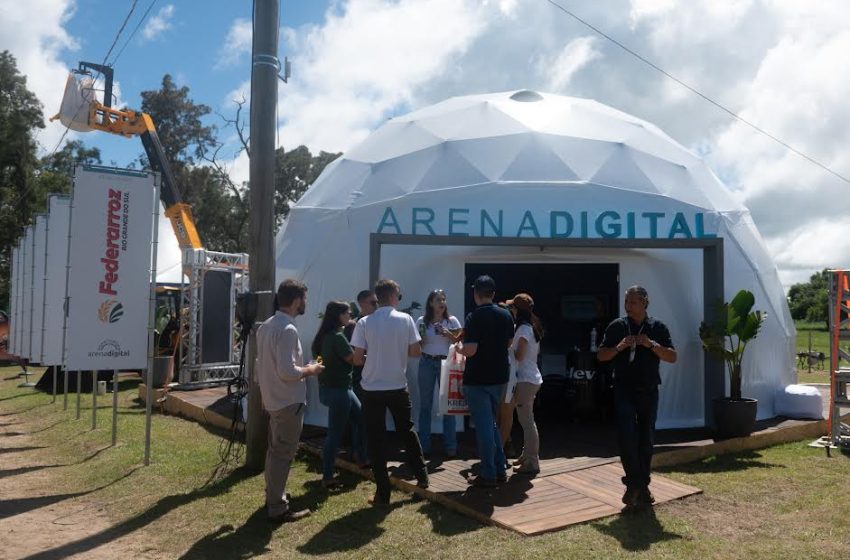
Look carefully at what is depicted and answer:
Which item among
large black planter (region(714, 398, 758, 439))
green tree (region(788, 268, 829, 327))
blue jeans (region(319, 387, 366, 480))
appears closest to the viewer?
blue jeans (region(319, 387, 366, 480))

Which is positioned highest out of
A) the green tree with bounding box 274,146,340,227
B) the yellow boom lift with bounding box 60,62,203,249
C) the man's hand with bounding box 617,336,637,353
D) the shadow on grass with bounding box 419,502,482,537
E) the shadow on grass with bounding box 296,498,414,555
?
the green tree with bounding box 274,146,340,227

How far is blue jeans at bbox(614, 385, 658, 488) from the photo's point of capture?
5387mm

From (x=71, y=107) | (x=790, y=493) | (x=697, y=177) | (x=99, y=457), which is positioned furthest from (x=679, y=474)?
(x=71, y=107)

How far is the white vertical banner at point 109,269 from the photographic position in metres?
7.50

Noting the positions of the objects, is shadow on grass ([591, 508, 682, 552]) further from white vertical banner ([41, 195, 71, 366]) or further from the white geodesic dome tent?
white vertical banner ([41, 195, 71, 366])

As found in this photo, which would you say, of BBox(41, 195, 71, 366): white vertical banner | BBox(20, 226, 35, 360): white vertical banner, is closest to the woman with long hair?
BBox(41, 195, 71, 366): white vertical banner

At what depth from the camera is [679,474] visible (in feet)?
22.2

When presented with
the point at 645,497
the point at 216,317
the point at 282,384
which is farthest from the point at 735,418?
the point at 216,317

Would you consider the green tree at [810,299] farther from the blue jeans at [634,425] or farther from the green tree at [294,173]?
the blue jeans at [634,425]

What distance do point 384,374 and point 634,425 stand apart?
6.53ft

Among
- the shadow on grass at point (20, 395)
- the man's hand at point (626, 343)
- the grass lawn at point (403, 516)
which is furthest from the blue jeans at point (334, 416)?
the shadow on grass at point (20, 395)

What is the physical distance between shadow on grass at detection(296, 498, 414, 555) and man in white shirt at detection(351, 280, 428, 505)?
0.66ft

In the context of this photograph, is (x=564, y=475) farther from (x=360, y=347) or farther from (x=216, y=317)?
(x=216, y=317)

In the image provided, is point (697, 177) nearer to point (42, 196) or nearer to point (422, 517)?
point (422, 517)
